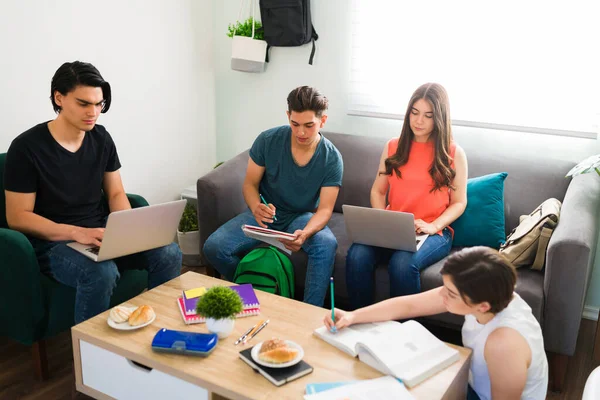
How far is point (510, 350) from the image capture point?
1.45 m

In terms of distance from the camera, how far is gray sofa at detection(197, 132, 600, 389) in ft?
6.99

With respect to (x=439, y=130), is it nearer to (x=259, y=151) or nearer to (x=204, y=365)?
(x=259, y=151)

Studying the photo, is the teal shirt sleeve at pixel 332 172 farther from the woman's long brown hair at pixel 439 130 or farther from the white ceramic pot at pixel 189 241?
the white ceramic pot at pixel 189 241

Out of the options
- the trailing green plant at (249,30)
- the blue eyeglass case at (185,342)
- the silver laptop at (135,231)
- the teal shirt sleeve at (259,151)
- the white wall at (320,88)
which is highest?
the trailing green plant at (249,30)

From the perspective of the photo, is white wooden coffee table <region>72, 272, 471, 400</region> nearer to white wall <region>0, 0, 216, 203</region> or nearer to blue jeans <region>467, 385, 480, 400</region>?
blue jeans <region>467, 385, 480, 400</region>

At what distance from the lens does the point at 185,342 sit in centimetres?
168

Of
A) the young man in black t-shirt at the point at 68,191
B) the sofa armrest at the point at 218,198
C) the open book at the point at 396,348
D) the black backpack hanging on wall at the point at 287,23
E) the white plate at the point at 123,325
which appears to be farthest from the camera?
the black backpack hanging on wall at the point at 287,23

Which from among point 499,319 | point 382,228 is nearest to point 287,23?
point 382,228

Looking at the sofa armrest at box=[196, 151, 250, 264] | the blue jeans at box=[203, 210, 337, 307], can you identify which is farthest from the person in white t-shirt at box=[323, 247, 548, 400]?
the sofa armrest at box=[196, 151, 250, 264]

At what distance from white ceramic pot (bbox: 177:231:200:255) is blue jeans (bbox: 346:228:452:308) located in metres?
1.15

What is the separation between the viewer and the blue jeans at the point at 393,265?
2359mm

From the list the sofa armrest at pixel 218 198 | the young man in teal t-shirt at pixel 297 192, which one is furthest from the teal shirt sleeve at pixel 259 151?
the sofa armrest at pixel 218 198

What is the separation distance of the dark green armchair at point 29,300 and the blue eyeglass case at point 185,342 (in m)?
0.66

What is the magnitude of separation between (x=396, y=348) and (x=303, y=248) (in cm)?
99
